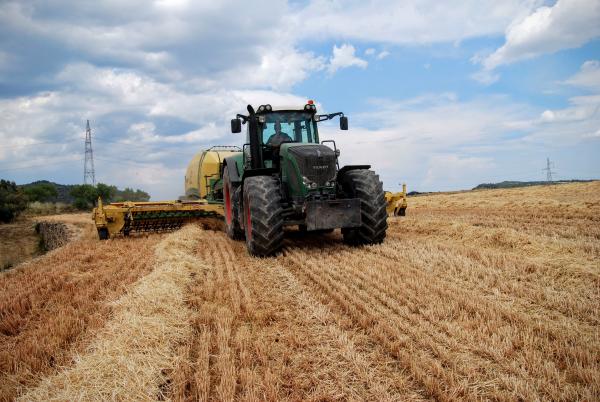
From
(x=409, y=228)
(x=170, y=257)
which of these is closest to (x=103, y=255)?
(x=170, y=257)

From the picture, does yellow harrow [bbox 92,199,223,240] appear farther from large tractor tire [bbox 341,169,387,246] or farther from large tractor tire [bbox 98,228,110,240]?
large tractor tire [bbox 341,169,387,246]

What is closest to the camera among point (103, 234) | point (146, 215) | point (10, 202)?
point (103, 234)

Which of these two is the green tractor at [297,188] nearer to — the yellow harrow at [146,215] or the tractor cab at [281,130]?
the tractor cab at [281,130]

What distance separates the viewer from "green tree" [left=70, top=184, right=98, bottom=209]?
134 ft

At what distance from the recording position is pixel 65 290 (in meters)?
5.73

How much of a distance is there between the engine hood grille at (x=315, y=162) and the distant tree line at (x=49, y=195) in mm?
18798

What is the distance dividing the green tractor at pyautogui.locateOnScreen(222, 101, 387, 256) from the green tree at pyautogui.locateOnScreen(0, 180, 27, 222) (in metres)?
27.0

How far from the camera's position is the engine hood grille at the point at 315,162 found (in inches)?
295

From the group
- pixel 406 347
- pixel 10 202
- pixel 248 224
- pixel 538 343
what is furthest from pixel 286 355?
pixel 10 202

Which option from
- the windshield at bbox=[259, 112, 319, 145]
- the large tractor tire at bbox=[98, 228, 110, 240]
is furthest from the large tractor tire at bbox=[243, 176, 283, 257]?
the large tractor tire at bbox=[98, 228, 110, 240]

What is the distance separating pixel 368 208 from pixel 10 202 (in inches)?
1190

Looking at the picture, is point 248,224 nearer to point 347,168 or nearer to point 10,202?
point 347,168

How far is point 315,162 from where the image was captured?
751 centimetres

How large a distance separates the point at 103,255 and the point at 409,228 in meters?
6.60
